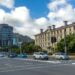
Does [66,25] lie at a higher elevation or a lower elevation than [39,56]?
higher

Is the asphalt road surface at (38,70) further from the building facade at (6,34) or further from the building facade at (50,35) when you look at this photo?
the building facade at (6,34)

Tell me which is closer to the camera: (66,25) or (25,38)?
(66,25)

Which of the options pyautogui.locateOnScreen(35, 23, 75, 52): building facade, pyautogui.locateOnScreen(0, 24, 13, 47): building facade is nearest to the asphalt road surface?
pyautogui.locateOnScreen(35, 23, 75, 52): building facade

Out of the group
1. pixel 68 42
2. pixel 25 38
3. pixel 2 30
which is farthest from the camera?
pixel 25 38

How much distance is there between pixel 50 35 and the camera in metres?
143

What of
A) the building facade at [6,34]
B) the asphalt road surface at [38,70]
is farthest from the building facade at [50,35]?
the asphalt road surface at [38,70]

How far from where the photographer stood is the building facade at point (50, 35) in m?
124

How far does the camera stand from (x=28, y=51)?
123 m

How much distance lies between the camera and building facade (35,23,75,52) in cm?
12403

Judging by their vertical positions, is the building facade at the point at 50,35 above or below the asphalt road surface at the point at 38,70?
above

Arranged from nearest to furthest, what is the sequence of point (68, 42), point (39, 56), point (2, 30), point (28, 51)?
1. point (39, 56)
2. point (68, 42)
3. point (28, 51)
4. point (2, 30)

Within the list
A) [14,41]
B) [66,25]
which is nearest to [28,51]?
[66,25]

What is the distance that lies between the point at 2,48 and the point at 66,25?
52193mm

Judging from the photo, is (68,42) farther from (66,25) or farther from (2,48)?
(2,48)
